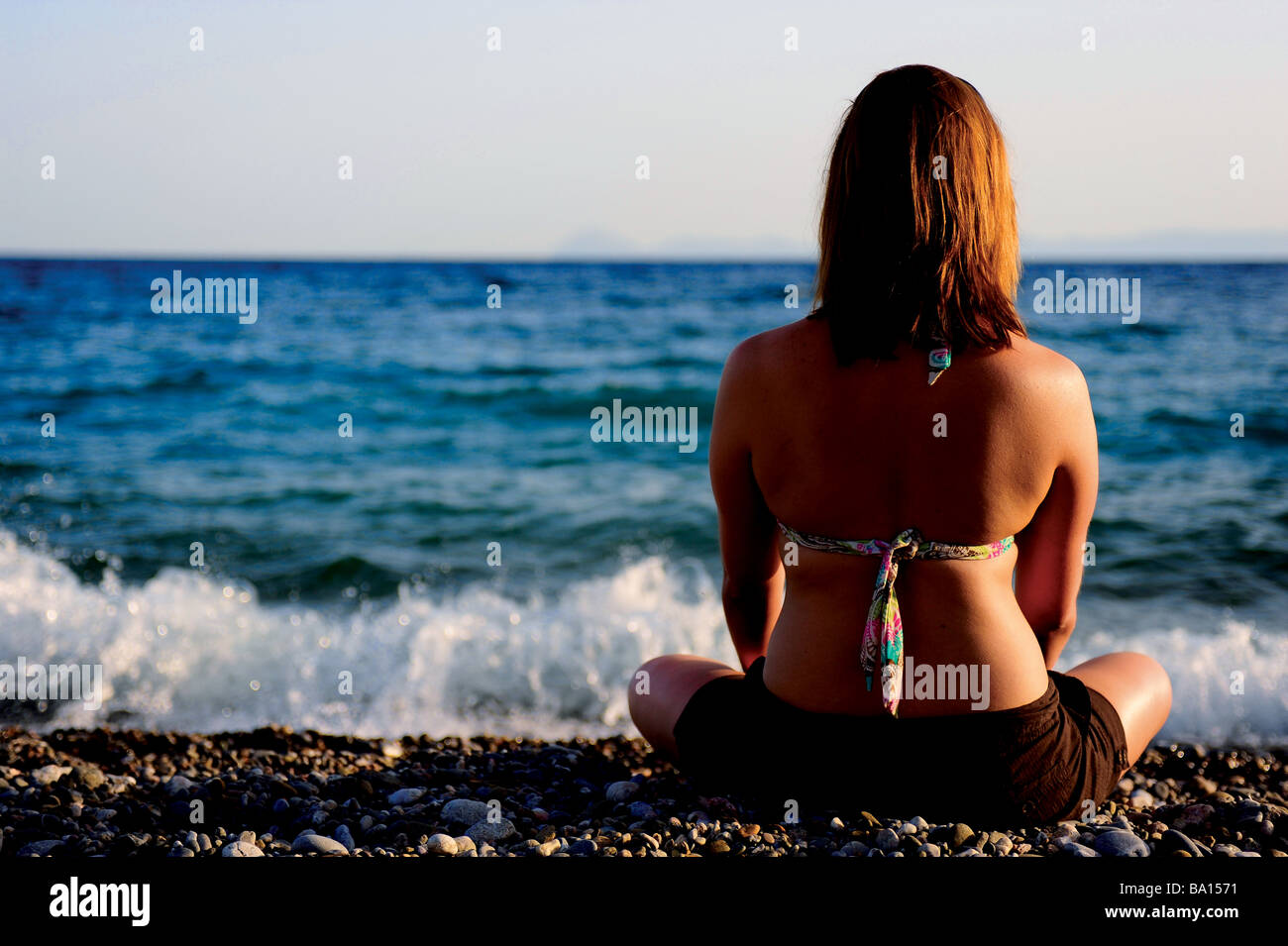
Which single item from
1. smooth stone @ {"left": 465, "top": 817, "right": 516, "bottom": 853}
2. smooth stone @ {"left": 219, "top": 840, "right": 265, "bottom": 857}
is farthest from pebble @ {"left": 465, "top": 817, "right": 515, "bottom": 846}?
smooth stone @ {"left": 219, "top": 840, "right": 265, "bottom": 857}

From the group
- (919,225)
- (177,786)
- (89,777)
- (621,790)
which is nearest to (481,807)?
(621,790)

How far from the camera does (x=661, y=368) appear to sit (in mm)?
13734

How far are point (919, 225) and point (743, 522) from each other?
824 mm

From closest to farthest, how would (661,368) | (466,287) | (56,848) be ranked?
(56,848), (661,368), (466,287)

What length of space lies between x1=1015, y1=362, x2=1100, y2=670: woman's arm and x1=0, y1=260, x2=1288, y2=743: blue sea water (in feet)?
6.65

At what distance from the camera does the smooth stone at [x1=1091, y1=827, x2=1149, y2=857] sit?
2.38 metres

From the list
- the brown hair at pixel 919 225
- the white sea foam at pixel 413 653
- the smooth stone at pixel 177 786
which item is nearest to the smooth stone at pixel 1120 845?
the brown hair at pixel 919 225

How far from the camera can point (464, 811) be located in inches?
110

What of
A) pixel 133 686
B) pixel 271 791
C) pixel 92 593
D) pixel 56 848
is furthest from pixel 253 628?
pixel 56 848

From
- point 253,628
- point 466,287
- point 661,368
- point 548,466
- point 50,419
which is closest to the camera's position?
point 253,628

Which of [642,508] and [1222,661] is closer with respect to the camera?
[1222,661]

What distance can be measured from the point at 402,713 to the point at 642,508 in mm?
3559

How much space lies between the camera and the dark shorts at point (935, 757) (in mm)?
2357

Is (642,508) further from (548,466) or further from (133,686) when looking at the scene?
(133,686)
